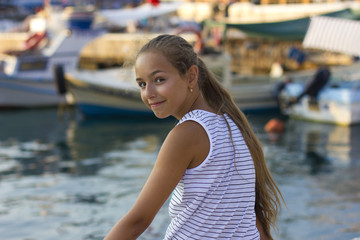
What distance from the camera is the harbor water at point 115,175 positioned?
602 cm

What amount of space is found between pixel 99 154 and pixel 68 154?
646mm

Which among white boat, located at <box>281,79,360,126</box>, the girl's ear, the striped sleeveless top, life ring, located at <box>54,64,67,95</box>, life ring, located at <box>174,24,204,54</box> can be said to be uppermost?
the girl's ear

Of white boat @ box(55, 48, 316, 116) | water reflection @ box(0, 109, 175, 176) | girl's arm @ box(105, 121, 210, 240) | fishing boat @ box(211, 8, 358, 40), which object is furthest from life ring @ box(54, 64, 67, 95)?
girl's arm @ box(105, 121, 210, 240)

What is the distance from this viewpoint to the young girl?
6.02 feet

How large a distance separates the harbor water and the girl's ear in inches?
53.6

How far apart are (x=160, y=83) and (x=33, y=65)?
18586mm

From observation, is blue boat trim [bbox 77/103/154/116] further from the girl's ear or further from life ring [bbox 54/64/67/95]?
the girl's ear

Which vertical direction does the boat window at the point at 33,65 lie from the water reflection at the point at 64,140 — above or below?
above

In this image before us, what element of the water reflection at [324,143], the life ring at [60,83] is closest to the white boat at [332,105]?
the water reflection at [324,143]

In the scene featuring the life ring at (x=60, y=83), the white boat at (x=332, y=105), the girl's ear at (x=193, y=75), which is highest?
the girl's ear at (x=193, y=75)

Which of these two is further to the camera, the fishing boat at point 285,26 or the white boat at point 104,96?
the fishing boat at point 285,26

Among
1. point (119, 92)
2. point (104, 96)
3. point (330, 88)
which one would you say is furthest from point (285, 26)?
point (104, 96)

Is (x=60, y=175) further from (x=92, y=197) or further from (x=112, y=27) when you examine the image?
(x=112, y=27)

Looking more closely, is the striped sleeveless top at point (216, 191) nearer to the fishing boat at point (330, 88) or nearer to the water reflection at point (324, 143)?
the water reflection at point (324, 143)
